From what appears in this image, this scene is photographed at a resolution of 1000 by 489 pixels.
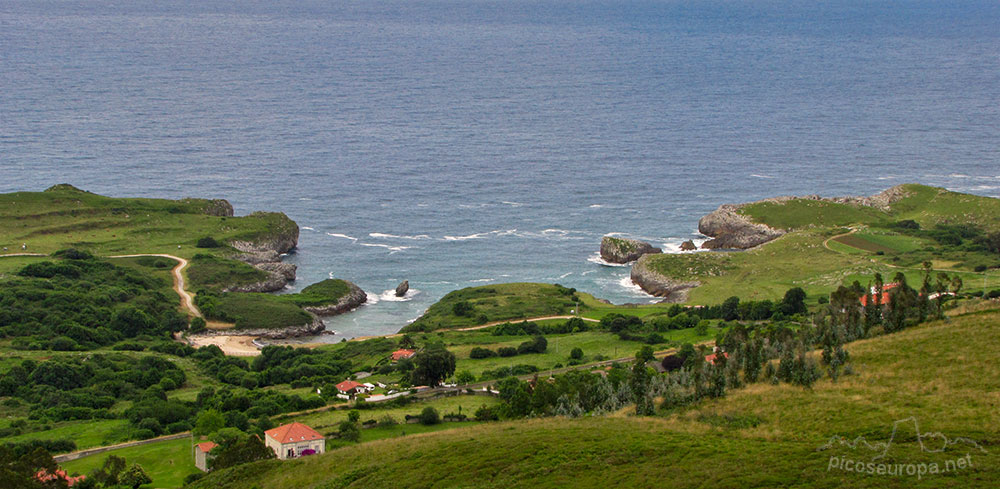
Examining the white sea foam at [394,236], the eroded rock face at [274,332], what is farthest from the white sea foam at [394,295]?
the white sea foam at [394,236]

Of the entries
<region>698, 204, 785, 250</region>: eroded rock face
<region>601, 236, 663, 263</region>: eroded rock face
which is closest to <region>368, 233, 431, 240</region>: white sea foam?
<region>601, 236, 663, 263</region>: eroded rock face

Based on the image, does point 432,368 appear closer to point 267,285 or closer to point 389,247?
point 267,285

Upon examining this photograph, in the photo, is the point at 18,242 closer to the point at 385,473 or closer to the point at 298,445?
the point at 298,445

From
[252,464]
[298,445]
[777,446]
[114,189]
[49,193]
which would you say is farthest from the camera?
[114,189]

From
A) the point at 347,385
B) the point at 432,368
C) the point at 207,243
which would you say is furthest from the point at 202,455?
the point at 207,243

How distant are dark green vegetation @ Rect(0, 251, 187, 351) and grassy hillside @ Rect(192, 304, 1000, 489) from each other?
57297mm

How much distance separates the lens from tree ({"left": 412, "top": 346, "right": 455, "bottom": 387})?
316ft

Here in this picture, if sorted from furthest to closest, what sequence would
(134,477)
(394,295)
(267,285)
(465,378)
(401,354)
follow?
(267,285) → (394,295) → (401,354) → (465,378) → (134,477)

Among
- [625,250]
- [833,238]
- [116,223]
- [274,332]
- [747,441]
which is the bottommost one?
[274,332]

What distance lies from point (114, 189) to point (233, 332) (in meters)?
77.1

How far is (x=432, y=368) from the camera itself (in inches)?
3802

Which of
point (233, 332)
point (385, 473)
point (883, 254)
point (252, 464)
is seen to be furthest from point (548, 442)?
point (883, 254)

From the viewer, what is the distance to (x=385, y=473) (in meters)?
64.3

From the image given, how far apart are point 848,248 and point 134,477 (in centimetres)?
11076
